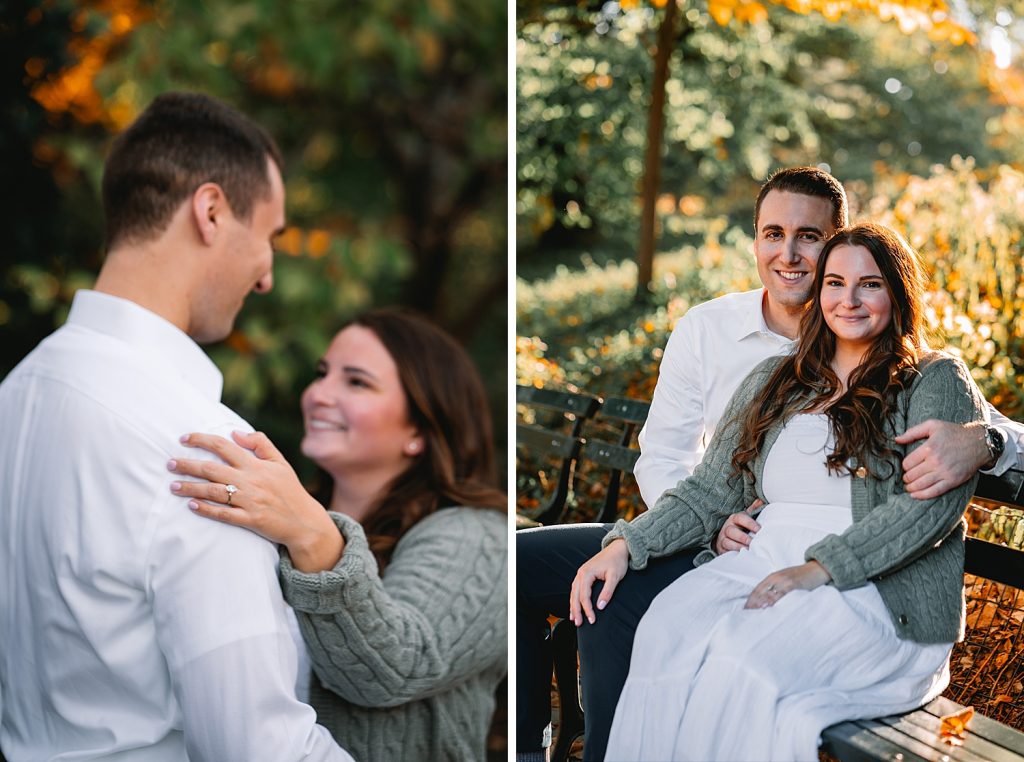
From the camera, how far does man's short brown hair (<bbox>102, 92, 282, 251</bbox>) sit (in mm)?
2064

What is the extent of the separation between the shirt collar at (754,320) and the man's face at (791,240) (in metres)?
0.06

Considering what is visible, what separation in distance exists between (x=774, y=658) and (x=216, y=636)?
0.94 m

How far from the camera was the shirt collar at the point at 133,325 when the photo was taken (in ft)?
6.61

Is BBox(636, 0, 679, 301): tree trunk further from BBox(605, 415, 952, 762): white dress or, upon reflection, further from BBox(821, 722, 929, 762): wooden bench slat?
BBox(821, 722, 929, 762): wooden bench slat

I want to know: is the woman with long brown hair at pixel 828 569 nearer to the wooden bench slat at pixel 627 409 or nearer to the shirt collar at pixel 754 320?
the shirt collar at pixel 754 320

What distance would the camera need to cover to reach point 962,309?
408 cm

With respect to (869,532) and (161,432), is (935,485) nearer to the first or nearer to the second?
(869,532)

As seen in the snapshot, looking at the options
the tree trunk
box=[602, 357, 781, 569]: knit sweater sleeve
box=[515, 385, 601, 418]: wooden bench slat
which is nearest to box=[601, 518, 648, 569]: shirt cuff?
box=[602, 357, 781, 569]: knit sweater sleeve

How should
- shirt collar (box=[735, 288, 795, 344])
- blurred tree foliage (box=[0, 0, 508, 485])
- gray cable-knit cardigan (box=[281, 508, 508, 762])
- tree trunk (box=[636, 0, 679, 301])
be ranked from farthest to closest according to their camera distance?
tree trunk (box=[636, 0, 679, 301]) < blurred tree foliage (box=[0, 0, 508, 485]) < shirt collar (box=[735, 288, 795, 344]) < gray cable-knit cardigan (box=[281, 508, 508, 762])

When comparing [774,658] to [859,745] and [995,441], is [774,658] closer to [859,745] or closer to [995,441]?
[859,745]

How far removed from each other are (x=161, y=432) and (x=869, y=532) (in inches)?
48.7

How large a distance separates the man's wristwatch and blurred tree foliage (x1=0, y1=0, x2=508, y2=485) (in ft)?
8.20

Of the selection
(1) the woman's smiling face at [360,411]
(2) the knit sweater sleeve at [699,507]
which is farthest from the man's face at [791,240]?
(1) the woman's smiling face at [360,411]

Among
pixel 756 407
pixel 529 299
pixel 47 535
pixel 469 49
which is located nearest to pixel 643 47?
pixel 529 299
